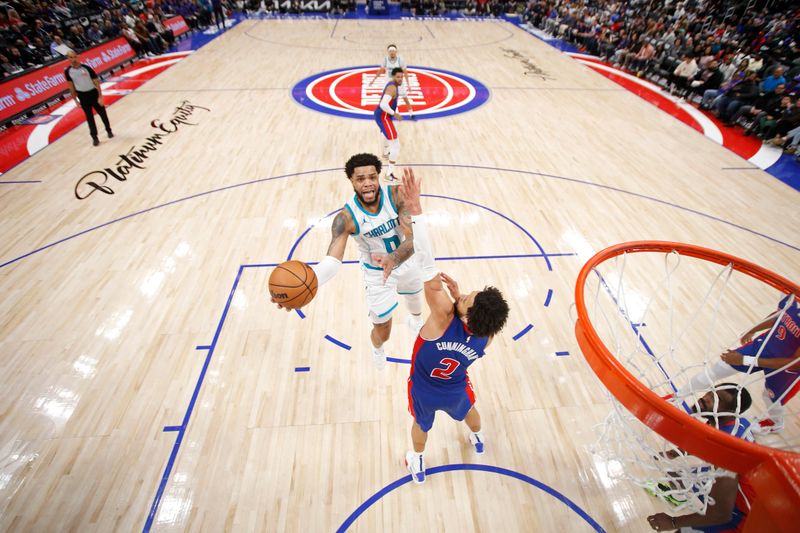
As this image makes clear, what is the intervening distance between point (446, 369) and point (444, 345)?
0.73 ft

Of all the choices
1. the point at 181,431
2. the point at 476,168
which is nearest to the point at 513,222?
the point at 476,168

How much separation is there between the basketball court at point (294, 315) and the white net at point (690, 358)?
0.29 m

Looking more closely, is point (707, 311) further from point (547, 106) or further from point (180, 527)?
point (547, 106)

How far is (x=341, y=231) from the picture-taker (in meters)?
3.16

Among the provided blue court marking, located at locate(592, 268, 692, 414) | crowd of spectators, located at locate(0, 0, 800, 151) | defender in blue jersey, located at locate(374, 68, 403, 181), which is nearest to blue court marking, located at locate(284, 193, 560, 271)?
blue court marking, located at locate(592, 268, 692, 414)

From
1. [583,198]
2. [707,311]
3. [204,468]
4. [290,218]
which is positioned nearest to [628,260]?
[707,311]

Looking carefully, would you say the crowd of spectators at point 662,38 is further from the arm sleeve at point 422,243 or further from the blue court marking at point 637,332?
the arm sleeve at point 422,243

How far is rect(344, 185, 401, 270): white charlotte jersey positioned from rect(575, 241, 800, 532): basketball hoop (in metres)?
1.55

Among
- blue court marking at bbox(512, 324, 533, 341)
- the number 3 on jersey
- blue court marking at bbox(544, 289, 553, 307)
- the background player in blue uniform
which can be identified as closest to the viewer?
the background player in blue uniform

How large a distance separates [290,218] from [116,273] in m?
2.39

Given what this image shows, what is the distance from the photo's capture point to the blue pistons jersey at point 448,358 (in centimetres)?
230

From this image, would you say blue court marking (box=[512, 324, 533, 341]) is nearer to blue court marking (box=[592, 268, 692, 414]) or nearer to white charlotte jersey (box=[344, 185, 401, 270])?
blue court marking (box=[592, 268, 692, 414])

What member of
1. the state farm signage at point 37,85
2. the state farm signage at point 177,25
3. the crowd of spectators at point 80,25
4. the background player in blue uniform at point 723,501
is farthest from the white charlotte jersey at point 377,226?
the state farm signage at point 177,25

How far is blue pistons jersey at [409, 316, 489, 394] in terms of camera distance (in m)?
2.30
